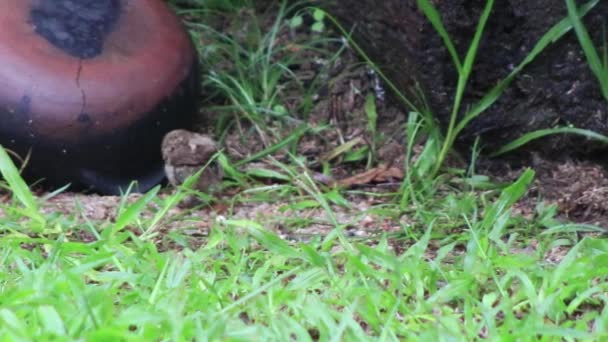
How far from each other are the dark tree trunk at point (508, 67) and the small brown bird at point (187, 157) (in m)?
0.74

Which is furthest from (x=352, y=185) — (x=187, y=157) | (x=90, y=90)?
(x=90, y=90)

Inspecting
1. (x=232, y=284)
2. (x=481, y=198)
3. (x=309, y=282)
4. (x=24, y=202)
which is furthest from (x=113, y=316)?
(x=481, y=198)

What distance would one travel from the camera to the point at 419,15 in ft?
11.1

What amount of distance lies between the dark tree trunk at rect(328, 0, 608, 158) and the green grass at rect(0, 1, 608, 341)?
0.07 m

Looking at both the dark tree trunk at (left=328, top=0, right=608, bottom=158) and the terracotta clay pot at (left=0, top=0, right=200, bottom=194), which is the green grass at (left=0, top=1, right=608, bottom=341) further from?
the terracotta clay pot at (left=0, top=0, right=200, bottom=194)

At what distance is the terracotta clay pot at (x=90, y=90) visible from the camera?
346cm

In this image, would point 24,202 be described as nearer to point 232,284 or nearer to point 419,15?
point 232,284

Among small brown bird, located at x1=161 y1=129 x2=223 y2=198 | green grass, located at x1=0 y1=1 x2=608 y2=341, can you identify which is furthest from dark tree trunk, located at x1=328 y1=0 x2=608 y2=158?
small brown bird, located at x1=161 y1=129 x2=223 y2=198

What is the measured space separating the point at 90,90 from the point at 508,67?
1361 mm

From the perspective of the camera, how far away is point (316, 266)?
266 cm

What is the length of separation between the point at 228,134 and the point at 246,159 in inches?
14.5

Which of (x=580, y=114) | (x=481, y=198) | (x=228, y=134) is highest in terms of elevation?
(x=580, y=114)

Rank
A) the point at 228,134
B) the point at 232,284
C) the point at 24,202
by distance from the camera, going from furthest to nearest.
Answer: the point at 228,134, the point at 24,202, the point at 232,284

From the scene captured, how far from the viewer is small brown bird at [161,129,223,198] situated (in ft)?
11.3
